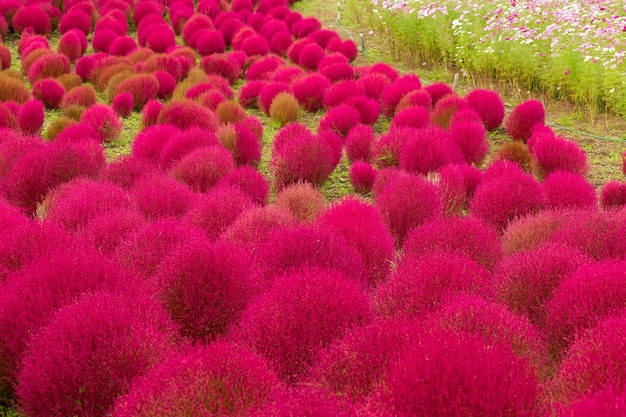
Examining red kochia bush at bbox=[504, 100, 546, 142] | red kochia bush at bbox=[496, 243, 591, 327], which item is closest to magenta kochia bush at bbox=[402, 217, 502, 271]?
red kochia bush at bbox=[496, 243, 591, 327]

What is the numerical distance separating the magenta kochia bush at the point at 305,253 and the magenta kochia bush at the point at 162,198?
1.05m

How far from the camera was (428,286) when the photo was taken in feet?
9.71

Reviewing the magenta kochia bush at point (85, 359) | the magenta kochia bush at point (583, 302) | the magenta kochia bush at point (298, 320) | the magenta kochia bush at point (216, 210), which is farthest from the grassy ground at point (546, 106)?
the magenta kochia bush at point (85, 359)

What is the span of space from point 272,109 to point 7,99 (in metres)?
2.69

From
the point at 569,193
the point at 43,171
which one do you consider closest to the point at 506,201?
the point at 569,193

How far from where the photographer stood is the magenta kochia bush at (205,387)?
6.72 feet

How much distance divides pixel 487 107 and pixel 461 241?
3199mm

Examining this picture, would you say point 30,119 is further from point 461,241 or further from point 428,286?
point 428,286

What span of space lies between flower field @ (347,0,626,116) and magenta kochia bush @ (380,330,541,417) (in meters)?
5.12

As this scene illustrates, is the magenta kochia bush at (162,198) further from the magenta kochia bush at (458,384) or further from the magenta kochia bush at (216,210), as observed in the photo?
the magenta kochia bush at (458,384)

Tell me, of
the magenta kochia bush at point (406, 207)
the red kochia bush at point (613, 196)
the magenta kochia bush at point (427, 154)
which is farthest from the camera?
the magenta kochia bush at point (427, 154)

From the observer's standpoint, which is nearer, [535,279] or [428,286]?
[428,286]

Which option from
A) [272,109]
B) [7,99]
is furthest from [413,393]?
[7,99]

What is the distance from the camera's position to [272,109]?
6.89m
